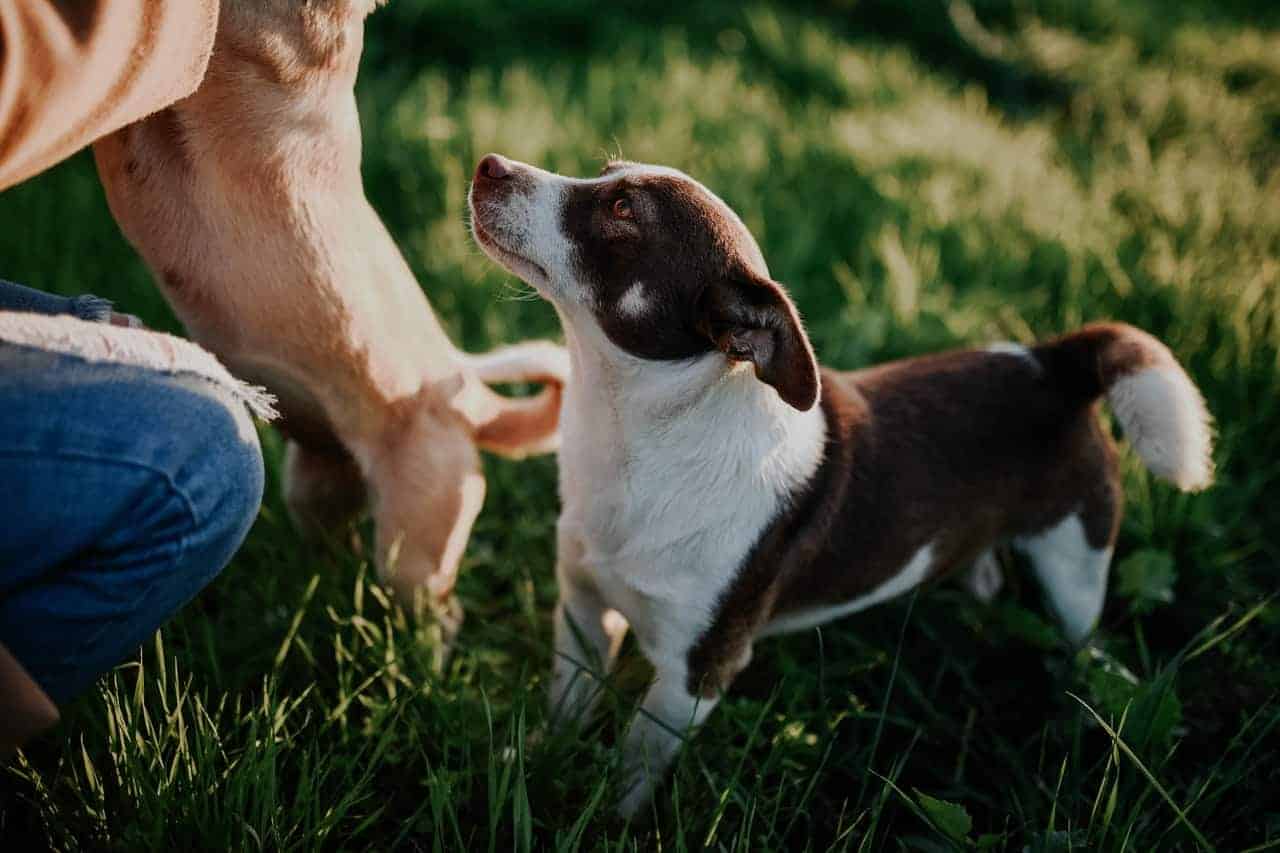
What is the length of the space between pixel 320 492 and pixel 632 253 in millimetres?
1050

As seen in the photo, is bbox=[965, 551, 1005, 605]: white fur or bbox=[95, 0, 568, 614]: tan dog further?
bbox=[965, 551, 1005, 605]: white fur

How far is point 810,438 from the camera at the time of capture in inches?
86.3

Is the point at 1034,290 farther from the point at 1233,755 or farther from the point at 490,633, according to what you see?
the point at 490,633

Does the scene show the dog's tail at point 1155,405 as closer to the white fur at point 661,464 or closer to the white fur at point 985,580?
the white fur at point 985,580

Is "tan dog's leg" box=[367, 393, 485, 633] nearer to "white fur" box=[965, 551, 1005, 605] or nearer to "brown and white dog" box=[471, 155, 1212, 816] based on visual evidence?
"brown and white dog" box=[471, 155, 1212, 816]

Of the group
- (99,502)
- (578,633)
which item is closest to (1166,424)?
(578,633)

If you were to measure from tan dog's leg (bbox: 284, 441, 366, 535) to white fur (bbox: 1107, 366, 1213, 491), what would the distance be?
72.1 inches

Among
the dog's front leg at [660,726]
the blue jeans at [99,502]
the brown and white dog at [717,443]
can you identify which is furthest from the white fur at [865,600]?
the blue jeans at [99,502]

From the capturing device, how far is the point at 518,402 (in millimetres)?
2543

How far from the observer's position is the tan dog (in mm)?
1909

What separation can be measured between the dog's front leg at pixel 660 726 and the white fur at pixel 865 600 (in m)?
0.30

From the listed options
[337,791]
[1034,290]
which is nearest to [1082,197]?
[1034,290]

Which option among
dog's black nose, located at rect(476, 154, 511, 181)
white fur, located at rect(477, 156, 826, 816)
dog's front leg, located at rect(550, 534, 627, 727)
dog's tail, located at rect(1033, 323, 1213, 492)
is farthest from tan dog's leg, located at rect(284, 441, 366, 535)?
dog's tail, located at rect(1033, 323, 1213, 492)

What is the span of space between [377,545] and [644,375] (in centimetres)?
76
